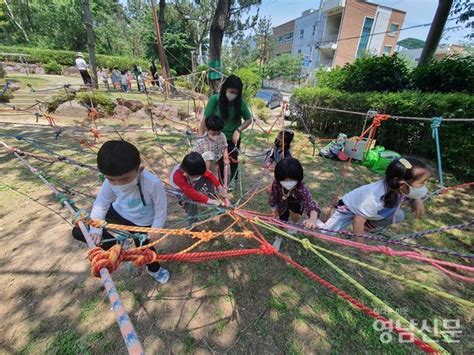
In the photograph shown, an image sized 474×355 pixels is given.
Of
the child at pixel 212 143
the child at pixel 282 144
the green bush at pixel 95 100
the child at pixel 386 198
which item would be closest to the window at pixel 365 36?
the green bush at pixel 95 100

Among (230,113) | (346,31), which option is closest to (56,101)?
(230,113)

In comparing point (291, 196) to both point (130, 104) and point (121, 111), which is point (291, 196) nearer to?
point (121, 111)

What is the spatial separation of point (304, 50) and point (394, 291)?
32078mm

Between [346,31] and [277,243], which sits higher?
[346,31]

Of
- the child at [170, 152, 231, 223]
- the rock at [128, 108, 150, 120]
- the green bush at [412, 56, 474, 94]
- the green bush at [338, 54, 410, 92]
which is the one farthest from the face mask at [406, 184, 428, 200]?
the rock at [128, 108, 150, 120]

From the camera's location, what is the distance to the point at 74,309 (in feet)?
5.76

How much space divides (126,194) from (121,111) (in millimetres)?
7357

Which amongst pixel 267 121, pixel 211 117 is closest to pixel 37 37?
pixel 267 121

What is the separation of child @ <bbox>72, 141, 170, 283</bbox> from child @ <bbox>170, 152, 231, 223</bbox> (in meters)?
0.35

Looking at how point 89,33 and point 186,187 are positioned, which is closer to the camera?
point 186,187

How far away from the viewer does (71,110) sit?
282 inches

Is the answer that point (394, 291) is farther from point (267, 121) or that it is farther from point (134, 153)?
point (267, 121)

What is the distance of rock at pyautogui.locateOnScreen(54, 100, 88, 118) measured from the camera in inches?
281

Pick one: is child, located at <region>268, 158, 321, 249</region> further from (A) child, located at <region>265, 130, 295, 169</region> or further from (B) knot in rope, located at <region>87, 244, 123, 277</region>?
(B) knot in rope, located at <region>87, 244, 123, 277</region>
